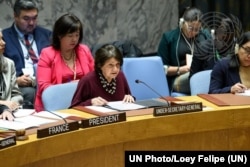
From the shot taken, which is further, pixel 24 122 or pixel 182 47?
pixel 182 47

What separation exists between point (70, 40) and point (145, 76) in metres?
0.62

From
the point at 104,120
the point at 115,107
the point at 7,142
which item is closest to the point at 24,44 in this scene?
the point at 115,107

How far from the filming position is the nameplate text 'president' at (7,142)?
2.48 metres

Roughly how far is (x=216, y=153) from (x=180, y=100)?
1.37ft

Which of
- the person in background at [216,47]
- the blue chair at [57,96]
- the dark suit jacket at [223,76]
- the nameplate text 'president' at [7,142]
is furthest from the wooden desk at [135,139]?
the person in background at [216,47]

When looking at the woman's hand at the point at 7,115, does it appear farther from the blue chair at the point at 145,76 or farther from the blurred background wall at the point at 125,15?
the blurred background wall at the point at 125,15

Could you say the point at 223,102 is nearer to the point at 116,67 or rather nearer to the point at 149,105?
the point at 149,105

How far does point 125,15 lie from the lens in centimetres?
581

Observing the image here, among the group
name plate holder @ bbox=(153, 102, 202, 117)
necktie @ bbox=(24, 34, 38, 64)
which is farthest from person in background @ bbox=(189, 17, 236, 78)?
necktie @ bbox=(24, 34, 38, 64)

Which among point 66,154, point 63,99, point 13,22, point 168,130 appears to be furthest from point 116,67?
point 13,22

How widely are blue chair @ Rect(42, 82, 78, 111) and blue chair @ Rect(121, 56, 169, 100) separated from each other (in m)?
0.62

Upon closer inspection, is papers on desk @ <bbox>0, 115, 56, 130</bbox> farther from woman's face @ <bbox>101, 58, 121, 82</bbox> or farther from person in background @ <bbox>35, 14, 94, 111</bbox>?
person in background @ <bbox>35, 14, 94, 111</bbox>

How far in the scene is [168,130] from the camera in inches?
122

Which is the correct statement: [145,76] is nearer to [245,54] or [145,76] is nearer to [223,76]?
[223,76]
